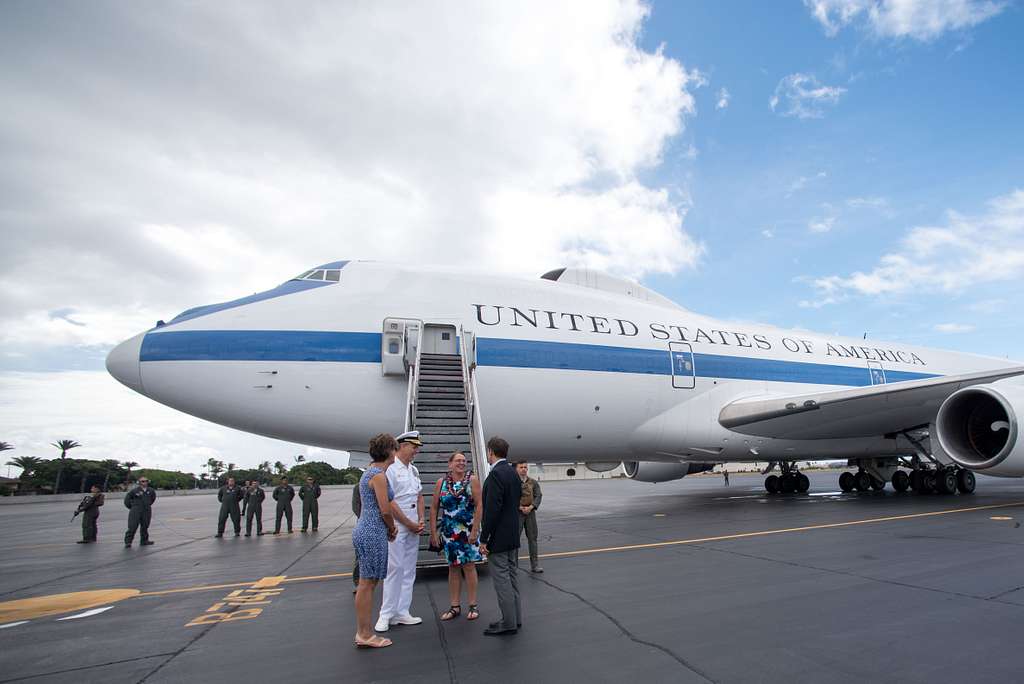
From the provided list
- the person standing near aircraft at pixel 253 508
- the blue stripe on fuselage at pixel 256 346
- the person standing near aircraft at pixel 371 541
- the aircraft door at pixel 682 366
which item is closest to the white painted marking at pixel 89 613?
the person standing near aircraft at pixel 371 541

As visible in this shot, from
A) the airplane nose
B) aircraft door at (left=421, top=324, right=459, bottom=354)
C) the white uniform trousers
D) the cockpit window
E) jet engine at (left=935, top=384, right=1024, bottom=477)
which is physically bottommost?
the white uniform trousers

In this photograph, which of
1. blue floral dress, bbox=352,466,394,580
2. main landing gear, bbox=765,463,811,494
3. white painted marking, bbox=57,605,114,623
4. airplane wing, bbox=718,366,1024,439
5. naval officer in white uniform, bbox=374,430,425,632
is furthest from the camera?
main landing gear, bbox=765,463,811,494

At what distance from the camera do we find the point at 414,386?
27.3 feet

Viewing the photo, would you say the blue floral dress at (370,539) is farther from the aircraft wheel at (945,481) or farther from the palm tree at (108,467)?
the palm tree at (108,467)

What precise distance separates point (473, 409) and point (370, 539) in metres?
4.05

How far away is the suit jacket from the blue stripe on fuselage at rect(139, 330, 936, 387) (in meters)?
5.25

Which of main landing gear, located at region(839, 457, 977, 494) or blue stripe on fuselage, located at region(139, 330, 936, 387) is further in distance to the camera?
main landing gear, located at region(839, 457, 977, 494)

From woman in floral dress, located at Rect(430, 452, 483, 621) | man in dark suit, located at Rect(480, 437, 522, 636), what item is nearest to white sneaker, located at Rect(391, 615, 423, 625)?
woman in floral dress, located at Rect(430, 452, 483, 621)

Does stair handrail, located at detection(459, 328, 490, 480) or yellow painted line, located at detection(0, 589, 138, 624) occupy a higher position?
stair handrail, located at detection(459, 328, 490, 480)

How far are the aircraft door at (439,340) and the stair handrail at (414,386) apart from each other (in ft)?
0.69

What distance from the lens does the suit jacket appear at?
4242 millimetres

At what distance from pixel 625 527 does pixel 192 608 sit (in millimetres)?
7493

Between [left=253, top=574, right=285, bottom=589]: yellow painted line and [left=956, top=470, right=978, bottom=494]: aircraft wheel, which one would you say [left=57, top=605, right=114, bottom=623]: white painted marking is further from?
[left=956, top=470, right=978, bottom=494]: aircraft wheel

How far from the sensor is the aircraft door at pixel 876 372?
16016mm
